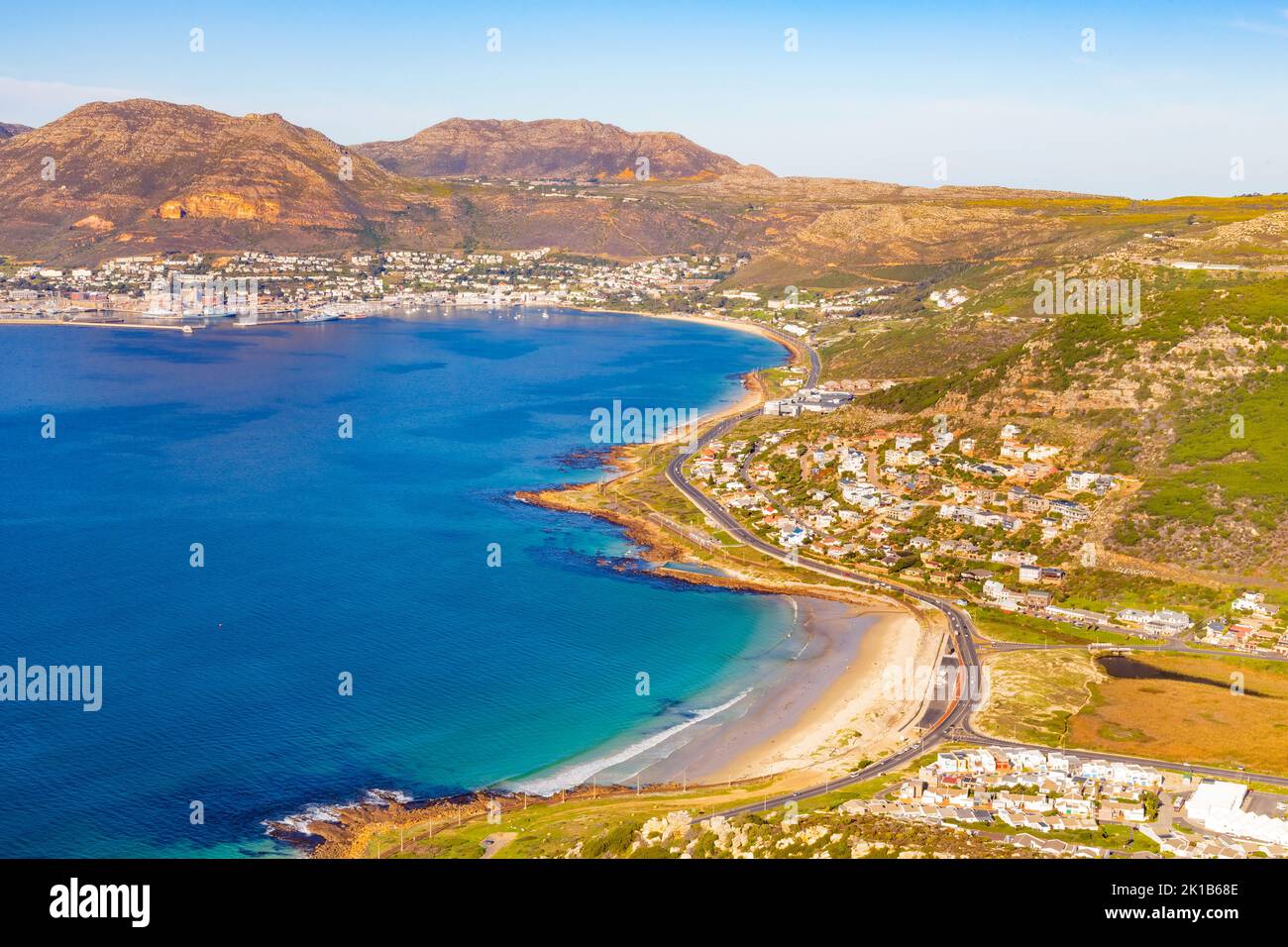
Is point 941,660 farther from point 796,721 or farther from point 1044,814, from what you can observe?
point 1044,814

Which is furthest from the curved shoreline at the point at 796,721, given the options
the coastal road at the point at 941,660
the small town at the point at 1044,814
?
the small town at the point at 1044,814

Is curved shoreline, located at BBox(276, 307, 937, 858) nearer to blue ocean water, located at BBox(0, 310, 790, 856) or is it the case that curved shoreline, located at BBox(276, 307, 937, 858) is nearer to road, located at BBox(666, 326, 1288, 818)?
road, located at BBox(666, 326, 1288, 818)

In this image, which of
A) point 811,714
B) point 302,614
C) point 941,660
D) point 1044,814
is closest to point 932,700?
point 941,660

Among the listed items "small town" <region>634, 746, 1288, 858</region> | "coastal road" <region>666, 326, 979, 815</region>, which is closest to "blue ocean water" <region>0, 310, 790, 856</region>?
"coastal road" <region>666, 326, 979, 815</region>

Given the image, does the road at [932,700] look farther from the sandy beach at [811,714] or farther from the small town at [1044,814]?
the small town at [1044,814]

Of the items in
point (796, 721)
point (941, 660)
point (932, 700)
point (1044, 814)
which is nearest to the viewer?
point (1044, 814)
